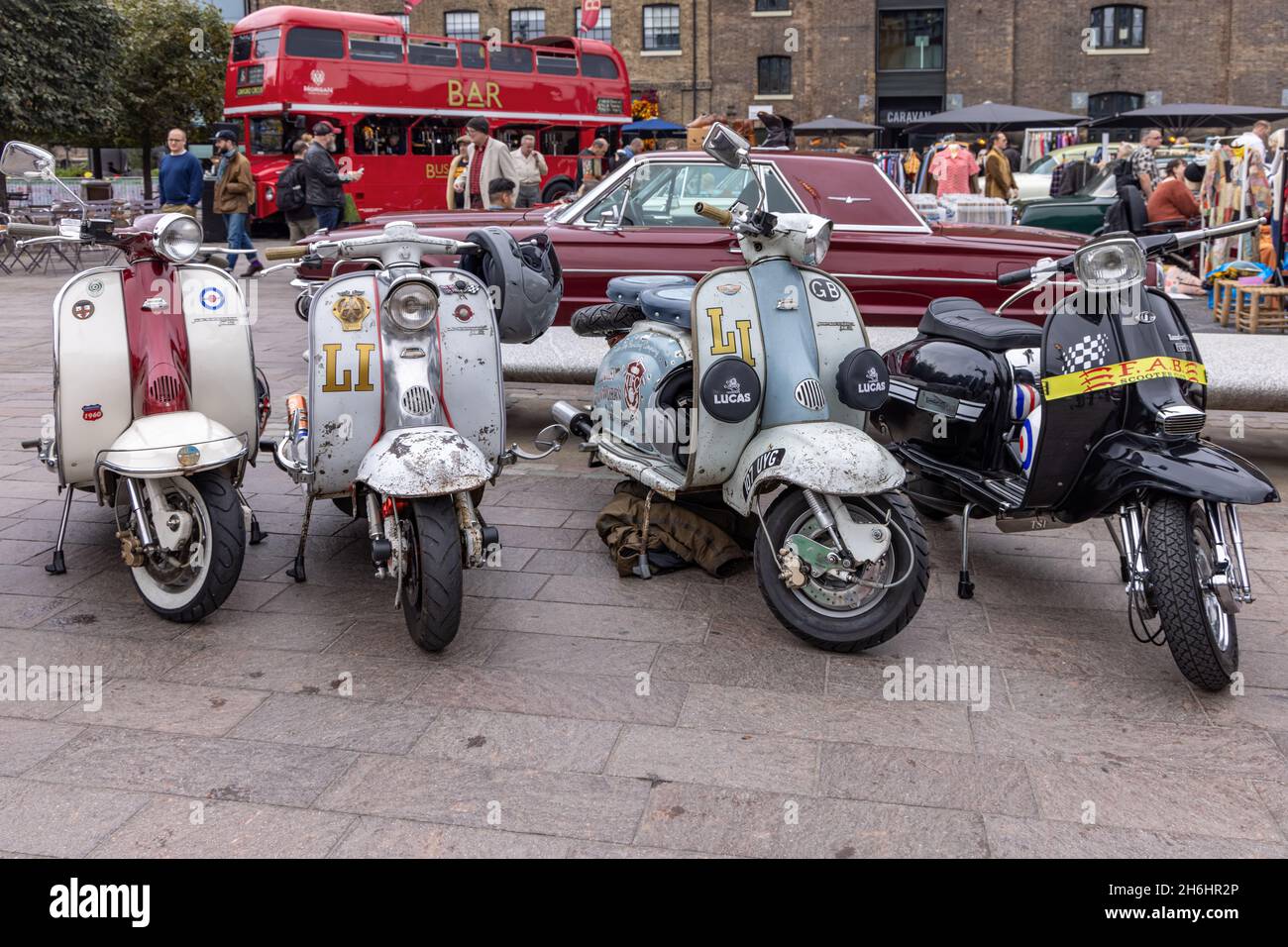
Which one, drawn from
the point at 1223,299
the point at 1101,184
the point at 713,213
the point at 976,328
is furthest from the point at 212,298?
the point at 1101,184

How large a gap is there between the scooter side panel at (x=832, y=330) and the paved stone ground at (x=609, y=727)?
0.78m

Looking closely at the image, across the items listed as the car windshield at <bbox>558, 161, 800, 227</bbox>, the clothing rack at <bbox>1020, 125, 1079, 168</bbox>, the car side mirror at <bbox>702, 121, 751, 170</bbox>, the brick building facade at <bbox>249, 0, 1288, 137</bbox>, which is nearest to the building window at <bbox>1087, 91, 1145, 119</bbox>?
the brick building facade at <bbox>249, 0, 1288, 137</bbox>

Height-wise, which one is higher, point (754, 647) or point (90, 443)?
point (90, 443)

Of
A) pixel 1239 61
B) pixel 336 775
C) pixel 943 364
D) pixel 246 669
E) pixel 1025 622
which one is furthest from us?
pixel 1239 61

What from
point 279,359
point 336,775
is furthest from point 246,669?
point 279,359

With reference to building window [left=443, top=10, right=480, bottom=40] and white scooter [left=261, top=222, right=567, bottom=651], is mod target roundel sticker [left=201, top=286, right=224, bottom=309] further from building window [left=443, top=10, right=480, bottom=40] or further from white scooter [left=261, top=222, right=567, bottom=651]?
building window [left=443, top=10, right=480, bottom=40]

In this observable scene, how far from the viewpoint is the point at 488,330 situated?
4734 millimetres

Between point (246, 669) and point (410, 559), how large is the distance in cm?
61

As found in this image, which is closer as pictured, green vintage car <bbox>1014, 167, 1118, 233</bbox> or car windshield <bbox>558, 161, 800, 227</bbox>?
car windshield <bbox>558, 161, 800, 227</bbox>

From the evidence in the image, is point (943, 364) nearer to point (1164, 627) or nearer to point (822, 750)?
point (1164, 627)

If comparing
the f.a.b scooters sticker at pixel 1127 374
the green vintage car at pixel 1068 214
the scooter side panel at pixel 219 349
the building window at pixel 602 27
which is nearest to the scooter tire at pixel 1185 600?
the f.a.b scooters sticker at pixel 1127 374

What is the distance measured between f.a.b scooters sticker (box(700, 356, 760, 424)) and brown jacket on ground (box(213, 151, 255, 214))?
12.4 meters

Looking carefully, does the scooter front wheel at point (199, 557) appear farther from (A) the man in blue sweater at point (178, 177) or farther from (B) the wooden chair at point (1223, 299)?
(A) the man in blue sweater at point (178, 177)

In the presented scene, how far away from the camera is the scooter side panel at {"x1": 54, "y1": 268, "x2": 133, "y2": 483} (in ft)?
15.2
